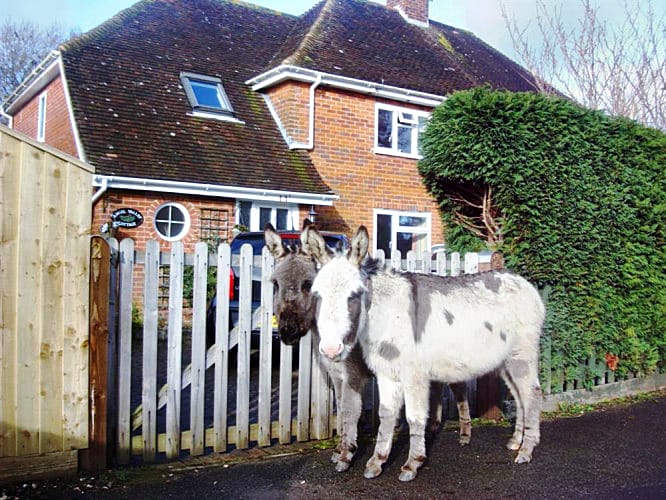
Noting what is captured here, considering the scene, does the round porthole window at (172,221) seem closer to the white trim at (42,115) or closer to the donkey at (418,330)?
the white trim at (42,115)

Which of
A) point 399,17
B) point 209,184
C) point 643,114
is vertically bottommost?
point 209,184

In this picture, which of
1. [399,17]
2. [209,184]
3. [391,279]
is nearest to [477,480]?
[391,279]

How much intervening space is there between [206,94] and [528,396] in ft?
46.3

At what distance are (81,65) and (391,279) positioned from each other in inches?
550

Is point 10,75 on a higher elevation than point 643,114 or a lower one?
higher

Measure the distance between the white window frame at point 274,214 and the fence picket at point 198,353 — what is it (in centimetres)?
1053

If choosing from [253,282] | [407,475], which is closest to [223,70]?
[253,282]

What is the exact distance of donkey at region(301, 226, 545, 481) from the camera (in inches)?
188

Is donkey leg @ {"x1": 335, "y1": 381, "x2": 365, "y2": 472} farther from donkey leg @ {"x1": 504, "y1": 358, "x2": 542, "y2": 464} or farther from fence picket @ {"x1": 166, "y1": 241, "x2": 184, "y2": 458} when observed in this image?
donkey leg @ {"x1": 504, "y1": 358, "x2": 542, "y2": 464}

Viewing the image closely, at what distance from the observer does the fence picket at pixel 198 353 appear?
5.66m

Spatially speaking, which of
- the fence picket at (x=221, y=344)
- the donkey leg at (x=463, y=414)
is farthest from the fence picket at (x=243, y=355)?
the donkey leg at (x=463, y=414)

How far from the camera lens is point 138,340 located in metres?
12.5

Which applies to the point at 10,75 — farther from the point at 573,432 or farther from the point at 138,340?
the point at 573,432

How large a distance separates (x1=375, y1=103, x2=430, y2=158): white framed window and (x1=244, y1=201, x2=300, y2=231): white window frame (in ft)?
11.4
